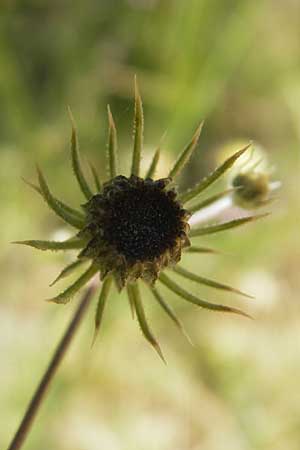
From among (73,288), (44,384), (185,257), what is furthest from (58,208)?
(185,257)

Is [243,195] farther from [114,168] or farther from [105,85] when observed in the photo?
[105,85]

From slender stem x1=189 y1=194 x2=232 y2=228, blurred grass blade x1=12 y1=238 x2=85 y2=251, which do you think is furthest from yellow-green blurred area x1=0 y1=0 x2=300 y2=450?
blurred grass blade x1=12 y1=238 x2=85 y2=251

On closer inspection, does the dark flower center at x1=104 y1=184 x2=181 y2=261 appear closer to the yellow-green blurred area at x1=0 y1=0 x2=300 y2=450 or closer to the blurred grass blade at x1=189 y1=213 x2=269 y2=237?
the blurred grass blade at x1=189 y1=213 x2=269 y2=237

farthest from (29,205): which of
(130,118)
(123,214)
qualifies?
(123,214)

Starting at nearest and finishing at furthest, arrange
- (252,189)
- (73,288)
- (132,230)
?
(73,288)
(132,230)
(252,189)

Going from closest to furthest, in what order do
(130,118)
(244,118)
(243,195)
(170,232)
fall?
(170,232) → (243,195) → (130,118) → (244,118)

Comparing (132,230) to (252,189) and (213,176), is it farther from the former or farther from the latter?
(252,189)
